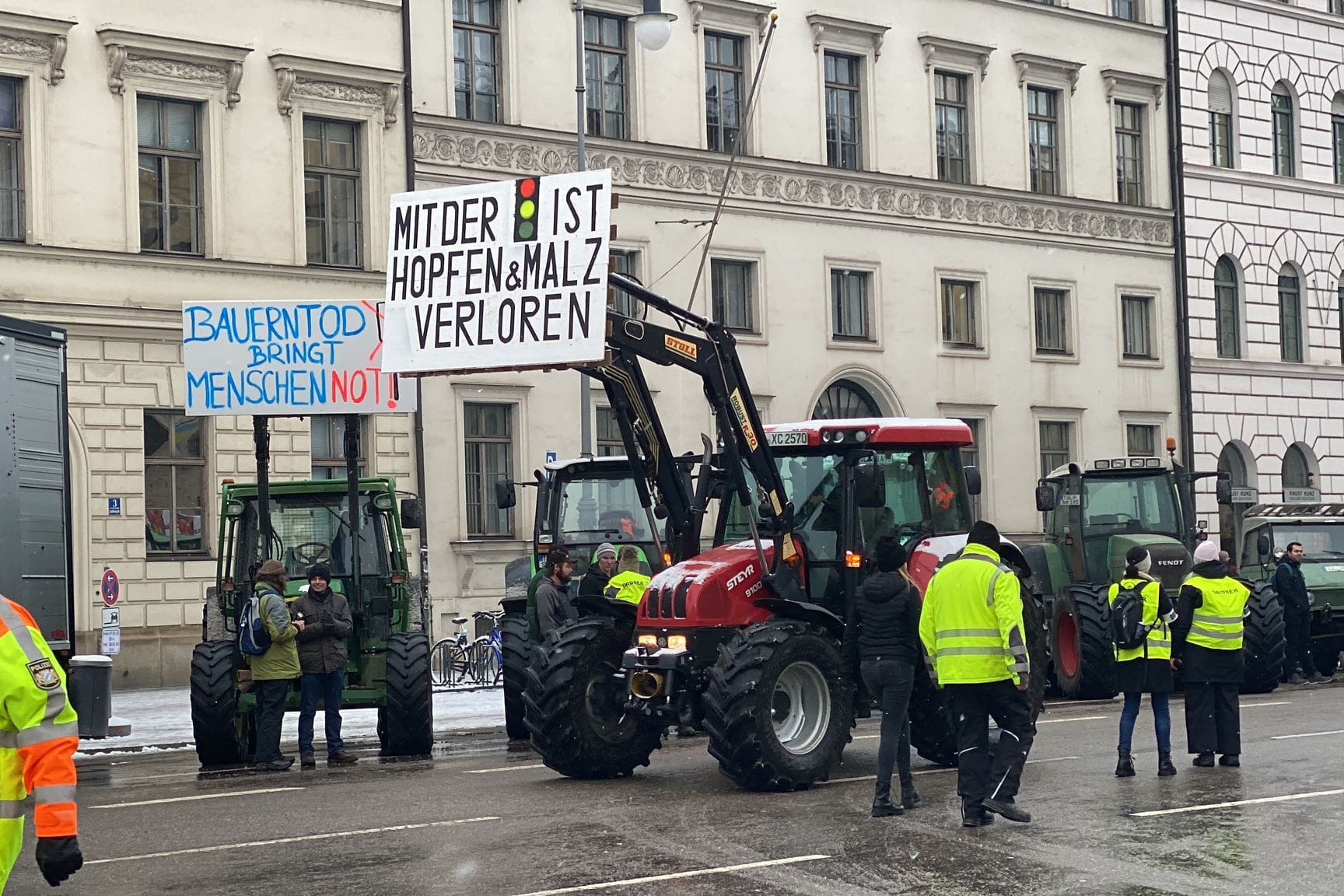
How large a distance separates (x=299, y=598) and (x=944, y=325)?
2309cm

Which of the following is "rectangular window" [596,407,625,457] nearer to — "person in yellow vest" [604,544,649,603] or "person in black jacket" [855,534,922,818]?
"person in yellow vest" [604,544,649,603]

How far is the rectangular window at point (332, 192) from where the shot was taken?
30688 mm

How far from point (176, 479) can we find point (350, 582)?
37.3 ft

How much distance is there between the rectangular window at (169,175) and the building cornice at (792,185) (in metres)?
3.71

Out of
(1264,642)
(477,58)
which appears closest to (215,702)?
(1264,642)

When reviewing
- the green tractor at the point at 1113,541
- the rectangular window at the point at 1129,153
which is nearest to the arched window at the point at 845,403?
the rectangular window at the point at 1129,153

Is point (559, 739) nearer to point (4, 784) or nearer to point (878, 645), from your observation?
point (878, 645)

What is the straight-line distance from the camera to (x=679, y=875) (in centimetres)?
1016

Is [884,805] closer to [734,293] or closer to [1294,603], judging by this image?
[1294,603]

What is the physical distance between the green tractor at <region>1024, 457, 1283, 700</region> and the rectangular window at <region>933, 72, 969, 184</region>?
1457 cm

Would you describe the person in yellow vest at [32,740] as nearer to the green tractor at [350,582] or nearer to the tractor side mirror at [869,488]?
the tractor side mirror at [869,488]

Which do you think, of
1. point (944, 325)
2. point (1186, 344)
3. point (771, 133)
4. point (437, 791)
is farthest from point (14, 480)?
point (1186, 344)

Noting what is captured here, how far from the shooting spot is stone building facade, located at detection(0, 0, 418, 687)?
91.2ft

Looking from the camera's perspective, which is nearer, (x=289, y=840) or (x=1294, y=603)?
(x=289, y=840)
